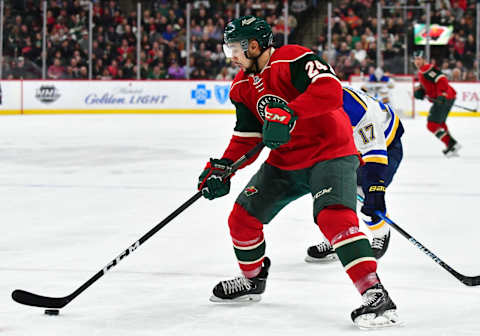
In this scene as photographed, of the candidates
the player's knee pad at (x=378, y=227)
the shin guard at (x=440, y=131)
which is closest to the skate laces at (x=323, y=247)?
the player's knee pad at (x=378, y=227)

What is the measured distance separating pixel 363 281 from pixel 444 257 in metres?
1.26

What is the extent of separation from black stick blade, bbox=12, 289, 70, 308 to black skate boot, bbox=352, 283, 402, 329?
0.95 m

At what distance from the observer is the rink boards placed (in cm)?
1477

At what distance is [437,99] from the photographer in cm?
888

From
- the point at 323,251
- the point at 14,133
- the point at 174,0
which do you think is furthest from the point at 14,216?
the point at 174,0

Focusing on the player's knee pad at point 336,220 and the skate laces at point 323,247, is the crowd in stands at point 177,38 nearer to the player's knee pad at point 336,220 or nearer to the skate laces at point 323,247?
the skate laces at point 323,247

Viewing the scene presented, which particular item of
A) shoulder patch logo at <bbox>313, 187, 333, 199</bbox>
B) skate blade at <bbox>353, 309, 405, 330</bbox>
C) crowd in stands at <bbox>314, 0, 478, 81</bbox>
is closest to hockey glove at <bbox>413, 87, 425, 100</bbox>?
crowd in stands at <bbox>314, 0, 478, 81</bbox>

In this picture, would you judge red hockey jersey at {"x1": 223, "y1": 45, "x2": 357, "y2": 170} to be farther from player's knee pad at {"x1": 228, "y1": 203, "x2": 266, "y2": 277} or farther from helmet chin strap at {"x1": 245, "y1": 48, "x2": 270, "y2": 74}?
player's knee pad at {"x1": 228, "y1": 203, "x2": 266, "y2": 277}

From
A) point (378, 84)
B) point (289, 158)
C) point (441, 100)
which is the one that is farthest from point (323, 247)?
point (378, 84)

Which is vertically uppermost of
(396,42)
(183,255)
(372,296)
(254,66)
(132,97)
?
(254,66)

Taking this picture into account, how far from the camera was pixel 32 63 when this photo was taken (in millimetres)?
15102

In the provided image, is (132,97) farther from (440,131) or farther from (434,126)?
(440,131)

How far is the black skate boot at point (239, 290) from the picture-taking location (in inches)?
111

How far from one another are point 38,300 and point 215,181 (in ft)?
2.31
